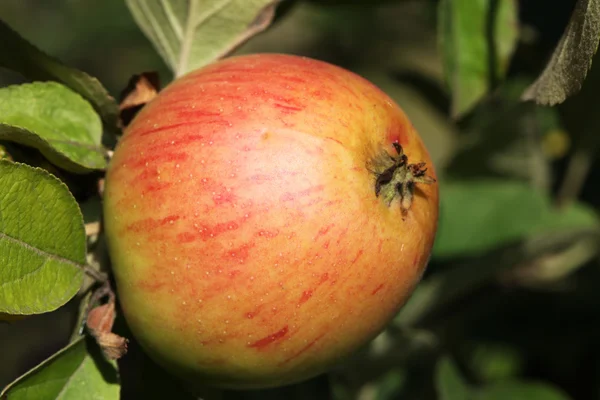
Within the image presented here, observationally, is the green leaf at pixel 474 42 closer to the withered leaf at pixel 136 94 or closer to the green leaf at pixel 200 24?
the green leaf at pixel 200 24

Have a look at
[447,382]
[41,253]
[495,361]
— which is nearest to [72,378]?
[41,253]

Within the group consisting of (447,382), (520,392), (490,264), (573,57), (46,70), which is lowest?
(520,392)

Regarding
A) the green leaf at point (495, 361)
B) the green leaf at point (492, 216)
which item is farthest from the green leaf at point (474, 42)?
the green leaf at point (495, 361)

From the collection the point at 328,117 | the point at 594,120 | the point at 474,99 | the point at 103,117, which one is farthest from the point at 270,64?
the point at 594,120

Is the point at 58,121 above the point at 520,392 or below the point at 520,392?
above

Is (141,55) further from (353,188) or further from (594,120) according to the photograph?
(353,188)

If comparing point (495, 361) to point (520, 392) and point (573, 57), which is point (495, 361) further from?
point (573, 57)
